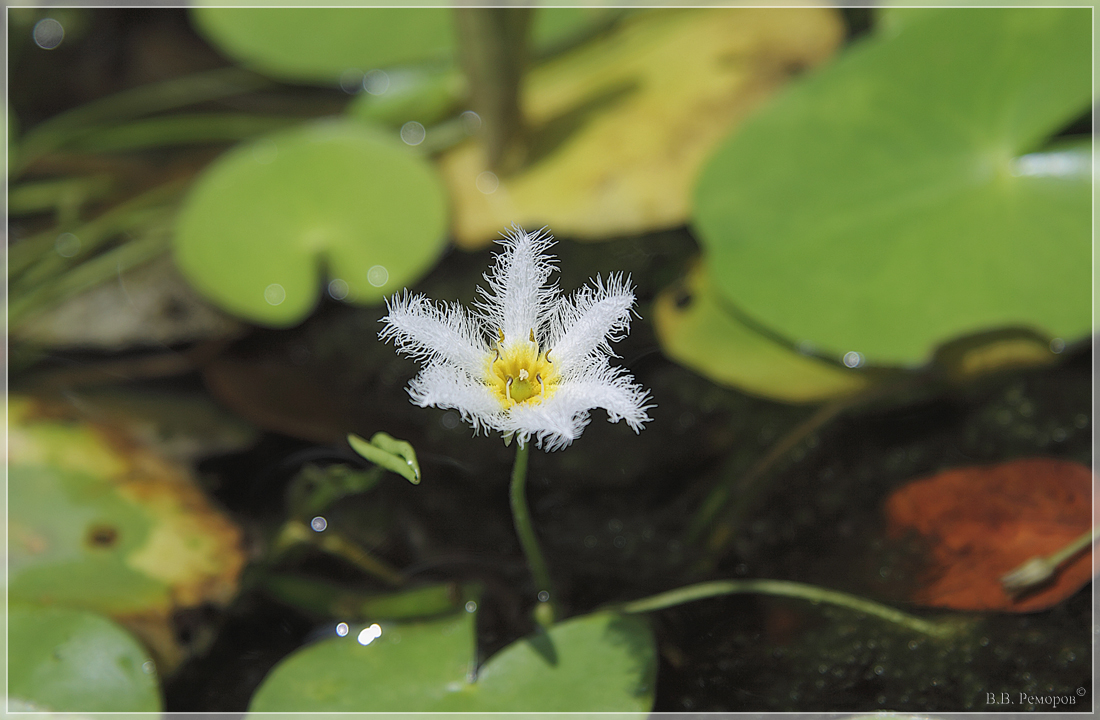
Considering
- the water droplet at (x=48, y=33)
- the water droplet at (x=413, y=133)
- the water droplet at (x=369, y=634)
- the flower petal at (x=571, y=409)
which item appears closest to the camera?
the flower petal at (x=571, y=409)

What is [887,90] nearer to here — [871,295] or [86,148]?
[871,295]

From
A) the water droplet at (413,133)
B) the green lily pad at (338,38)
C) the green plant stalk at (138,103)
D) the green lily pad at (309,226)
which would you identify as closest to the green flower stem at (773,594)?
the green lily pad at (309,226)

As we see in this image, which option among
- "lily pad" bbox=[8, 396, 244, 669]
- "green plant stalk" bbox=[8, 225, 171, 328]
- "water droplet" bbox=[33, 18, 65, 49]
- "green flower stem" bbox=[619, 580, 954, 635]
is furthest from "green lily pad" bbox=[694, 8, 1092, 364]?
"water droplet" bbox=[33, 18, 65, 49]

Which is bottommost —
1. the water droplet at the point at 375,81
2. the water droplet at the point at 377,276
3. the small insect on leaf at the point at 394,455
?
the small insect on leaf at the point at 394,455

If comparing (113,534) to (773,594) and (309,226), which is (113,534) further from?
(773,594)

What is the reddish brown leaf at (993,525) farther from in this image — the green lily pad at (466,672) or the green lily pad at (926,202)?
the green lily pad at (466,672)
